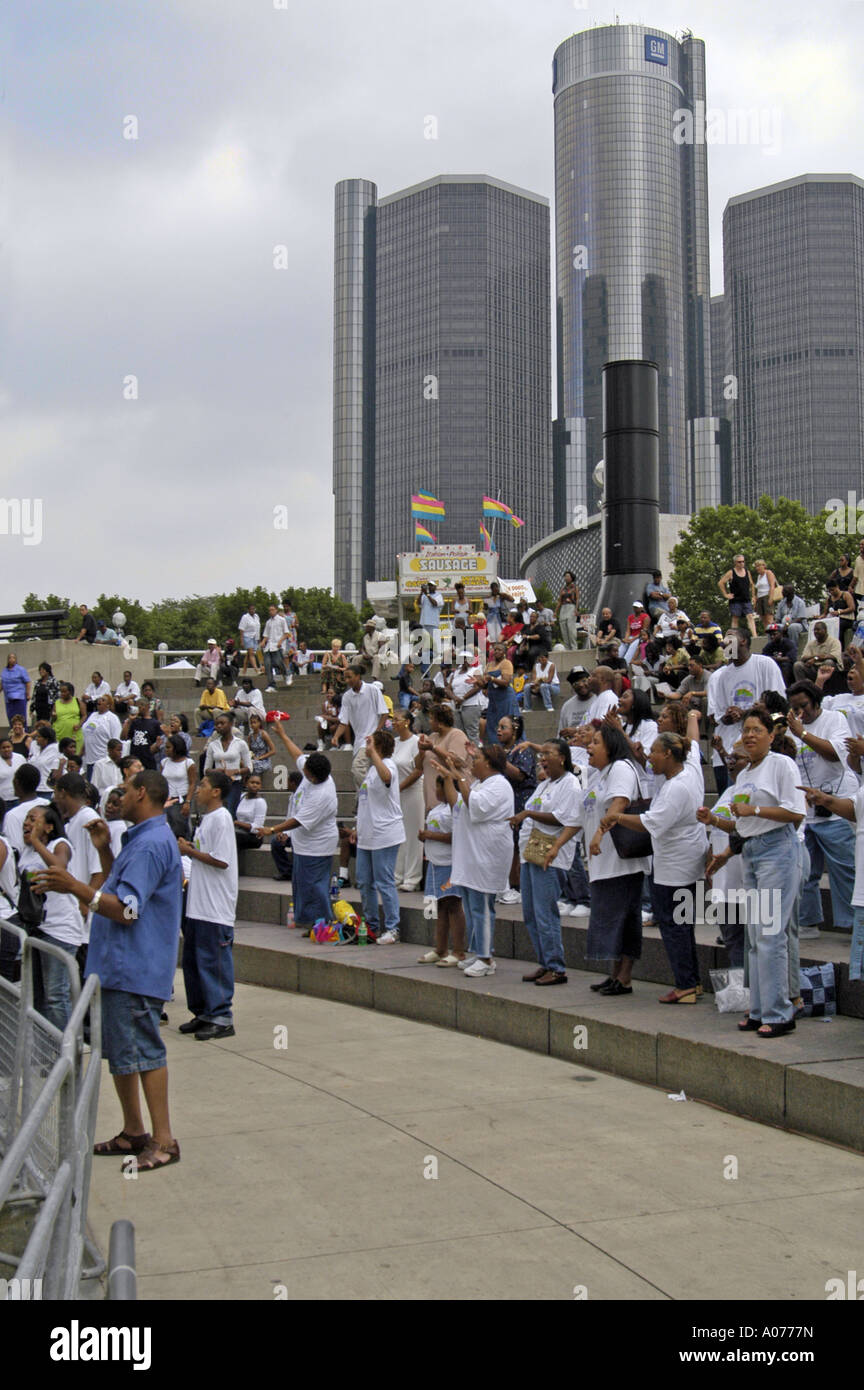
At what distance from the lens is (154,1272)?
4.93 metres

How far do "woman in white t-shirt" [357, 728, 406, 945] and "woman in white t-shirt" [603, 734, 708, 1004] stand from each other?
11.2ft

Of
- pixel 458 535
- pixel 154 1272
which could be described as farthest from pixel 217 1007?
pixel 458 535

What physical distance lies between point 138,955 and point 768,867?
11.9 feet

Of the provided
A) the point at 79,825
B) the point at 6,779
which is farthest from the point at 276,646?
the point at 79,825

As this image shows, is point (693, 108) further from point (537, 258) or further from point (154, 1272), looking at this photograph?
A: point (154, 1272)

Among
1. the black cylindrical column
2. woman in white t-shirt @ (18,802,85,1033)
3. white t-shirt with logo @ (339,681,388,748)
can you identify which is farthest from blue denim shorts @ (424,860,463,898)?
the black cylindrical column

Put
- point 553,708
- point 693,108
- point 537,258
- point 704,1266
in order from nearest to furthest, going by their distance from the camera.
→ point 704,1266 → point 553,708 → point 537,258 → point 693,108

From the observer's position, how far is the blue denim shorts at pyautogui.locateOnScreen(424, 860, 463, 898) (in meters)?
10.5

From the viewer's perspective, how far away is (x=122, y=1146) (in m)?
6.44

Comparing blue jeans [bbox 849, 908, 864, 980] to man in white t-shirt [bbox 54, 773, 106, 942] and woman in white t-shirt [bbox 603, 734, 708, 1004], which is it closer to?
woman in white t-shirt [bbox 603, 734, 708, 1004]

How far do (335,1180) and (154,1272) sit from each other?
4.22ft

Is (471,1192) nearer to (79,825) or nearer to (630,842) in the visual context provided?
(630,842)

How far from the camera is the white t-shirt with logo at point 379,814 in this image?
11.5m

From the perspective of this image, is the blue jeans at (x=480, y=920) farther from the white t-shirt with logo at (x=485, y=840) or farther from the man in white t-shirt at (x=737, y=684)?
the man in white t-shirt at (x=737, y=684)
